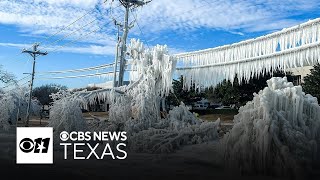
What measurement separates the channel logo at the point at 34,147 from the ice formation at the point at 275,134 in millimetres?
5231

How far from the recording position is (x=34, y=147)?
40.7 feet

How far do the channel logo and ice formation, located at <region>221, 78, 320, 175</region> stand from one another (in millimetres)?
5231

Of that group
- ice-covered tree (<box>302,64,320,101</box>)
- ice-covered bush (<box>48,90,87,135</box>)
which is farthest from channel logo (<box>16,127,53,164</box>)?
ice-covered tree (<box>302,64,320,101</box>)

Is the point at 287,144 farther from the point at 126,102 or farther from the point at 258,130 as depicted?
the point at 126,102

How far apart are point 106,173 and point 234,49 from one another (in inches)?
229

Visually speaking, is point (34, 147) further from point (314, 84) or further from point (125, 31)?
point (314, 84)

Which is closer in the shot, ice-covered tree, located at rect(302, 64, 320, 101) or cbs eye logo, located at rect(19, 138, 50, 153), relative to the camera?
cbs eye logo, located at rect(19, 138, 50, 153)

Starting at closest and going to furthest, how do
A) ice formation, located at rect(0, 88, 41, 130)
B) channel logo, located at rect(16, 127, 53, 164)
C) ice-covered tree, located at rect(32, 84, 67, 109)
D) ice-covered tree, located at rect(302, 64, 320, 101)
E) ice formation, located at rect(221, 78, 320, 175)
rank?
ice formation, located at rect(221, 78, 320, 175)
channel logo, located at rect(16, 127, 53, 164)
ice formation, located at rect(0, 88, 41, 130)
ice-covered tree, located at rect(302, 64, 320, 101)
ice-covered tree, located at rect(32, 84, 67, 109)

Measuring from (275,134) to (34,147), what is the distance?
6774 millimetres

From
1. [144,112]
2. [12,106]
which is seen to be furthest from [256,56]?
[12,106]

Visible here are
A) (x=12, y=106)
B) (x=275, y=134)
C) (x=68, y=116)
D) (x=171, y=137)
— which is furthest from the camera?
(x=12, y=106)

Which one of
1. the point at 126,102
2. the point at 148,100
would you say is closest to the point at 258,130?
the point at 148,100

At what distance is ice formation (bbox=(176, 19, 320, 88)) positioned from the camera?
1164 centimetres

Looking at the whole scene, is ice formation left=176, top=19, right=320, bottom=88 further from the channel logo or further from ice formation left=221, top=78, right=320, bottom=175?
the channel logo
